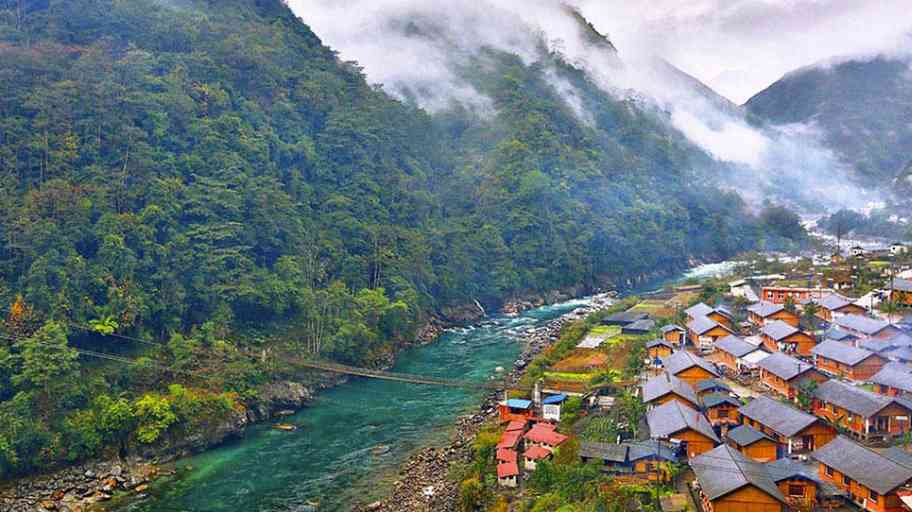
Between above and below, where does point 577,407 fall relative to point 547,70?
below

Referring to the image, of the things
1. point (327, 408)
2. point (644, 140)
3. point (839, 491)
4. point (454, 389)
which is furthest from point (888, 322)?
point (644, 140)

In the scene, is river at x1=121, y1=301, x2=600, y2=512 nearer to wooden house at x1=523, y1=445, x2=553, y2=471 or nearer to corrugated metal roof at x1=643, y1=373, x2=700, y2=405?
wooden house at x1=523, y1=445, x2=553, y2=471

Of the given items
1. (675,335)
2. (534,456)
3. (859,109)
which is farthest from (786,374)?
(859,109)

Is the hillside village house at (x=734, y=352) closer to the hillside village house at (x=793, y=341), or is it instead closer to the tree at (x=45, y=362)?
the hillside village house at (x=793, y=341)

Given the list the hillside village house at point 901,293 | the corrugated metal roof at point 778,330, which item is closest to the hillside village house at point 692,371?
the corrugated metal roof at point 778,330

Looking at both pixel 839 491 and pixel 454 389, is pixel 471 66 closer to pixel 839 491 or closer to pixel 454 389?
pixel 454 389

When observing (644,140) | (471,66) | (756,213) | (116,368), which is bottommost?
(116,368)
